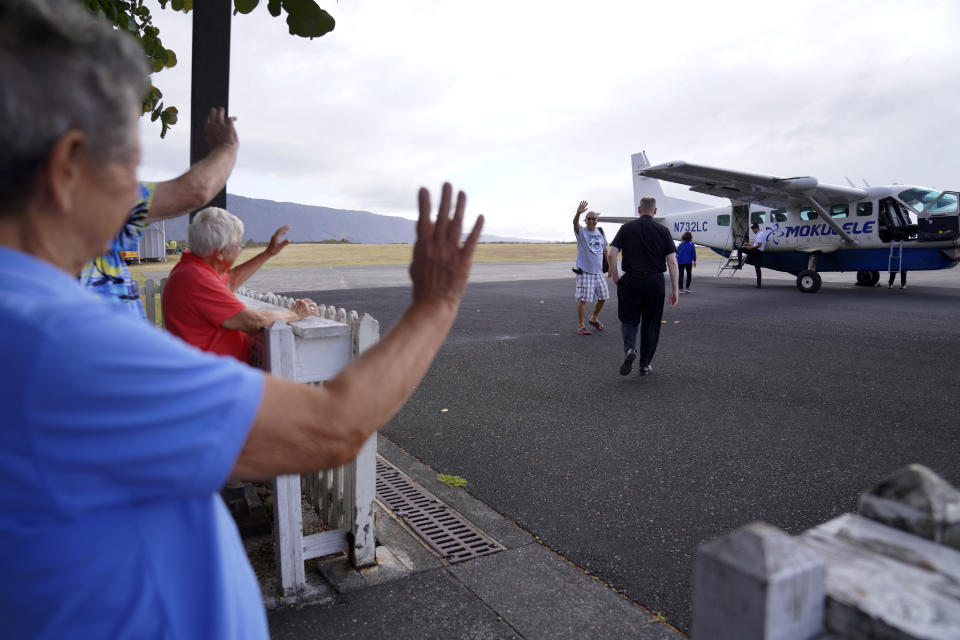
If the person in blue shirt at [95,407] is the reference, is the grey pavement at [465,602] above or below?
below

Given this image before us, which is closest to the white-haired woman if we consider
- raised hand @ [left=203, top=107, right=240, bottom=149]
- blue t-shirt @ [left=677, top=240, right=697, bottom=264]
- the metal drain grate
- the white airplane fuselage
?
raised hand @ [left=203, top=107, right=240, bottom=149]

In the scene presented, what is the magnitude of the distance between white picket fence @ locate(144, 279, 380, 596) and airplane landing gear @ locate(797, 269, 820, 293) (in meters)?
17.7

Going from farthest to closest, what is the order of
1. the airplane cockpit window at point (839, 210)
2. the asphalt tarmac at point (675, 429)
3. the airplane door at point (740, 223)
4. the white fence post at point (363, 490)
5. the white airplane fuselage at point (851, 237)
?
the airplane door at point (740, 223)
the airplane cockpit window at point (839, 210)
the white airplane fuselage at point (851, 237)
the asphalt tarmac at point (675, 429)
the white fence post at point (363, 490)

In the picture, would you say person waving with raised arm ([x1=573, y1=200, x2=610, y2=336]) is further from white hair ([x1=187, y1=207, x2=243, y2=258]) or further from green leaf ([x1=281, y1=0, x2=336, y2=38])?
green leaf ([x1=281, y1=0, x2=336, y2=38])

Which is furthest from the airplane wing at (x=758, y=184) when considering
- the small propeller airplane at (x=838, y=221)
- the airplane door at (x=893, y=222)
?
the airplane door at (x=893, y=222)

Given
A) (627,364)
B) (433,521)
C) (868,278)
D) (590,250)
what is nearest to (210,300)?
(433,521)

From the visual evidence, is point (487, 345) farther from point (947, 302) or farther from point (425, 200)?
point (947, 302)

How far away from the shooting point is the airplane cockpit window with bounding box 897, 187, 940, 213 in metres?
17.1

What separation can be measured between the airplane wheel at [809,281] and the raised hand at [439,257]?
1918 centimetres

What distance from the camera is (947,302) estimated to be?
579 inches

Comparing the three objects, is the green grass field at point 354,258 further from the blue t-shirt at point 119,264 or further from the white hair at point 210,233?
the blue t-shirt at point 119,264

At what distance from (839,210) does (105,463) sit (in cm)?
2104

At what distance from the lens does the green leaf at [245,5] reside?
9.68 feet

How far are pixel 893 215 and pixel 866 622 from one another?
794 inches
